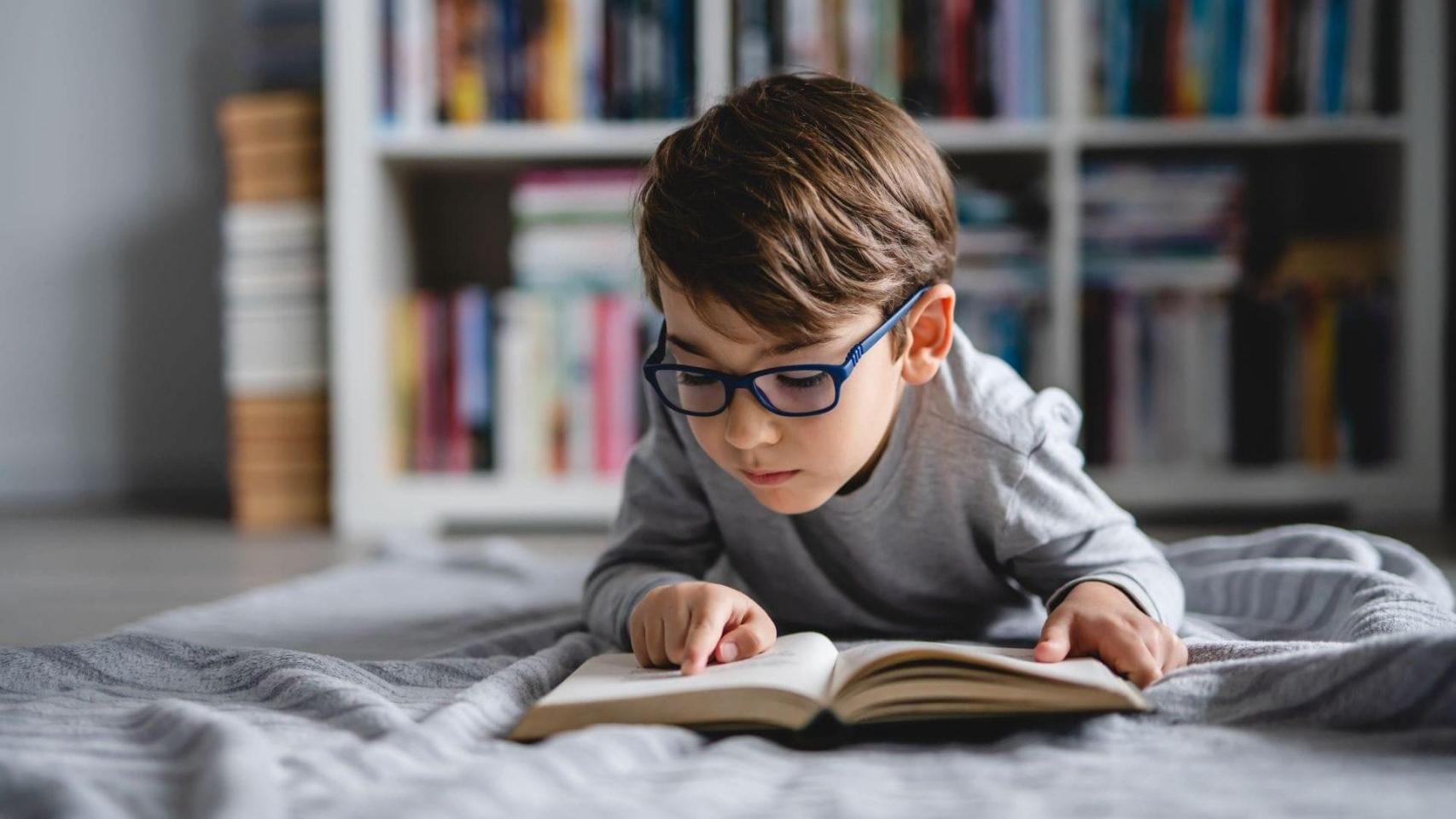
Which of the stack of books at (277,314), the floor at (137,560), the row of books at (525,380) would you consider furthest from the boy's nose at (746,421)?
the stack of books at (277,314)

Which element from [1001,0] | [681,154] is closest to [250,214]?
[1001,0]

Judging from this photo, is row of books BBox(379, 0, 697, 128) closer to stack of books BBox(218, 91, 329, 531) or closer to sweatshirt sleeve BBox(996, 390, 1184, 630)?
stack of books BBox(218, 91, 329, 531)

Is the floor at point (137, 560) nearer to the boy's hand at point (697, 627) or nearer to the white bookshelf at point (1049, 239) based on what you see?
the white bookshelf at point (1049, 239)

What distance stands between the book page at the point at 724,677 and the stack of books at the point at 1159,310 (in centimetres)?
135

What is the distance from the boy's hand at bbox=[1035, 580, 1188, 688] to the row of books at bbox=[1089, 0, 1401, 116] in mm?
1418

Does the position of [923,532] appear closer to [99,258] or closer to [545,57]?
[545,57]

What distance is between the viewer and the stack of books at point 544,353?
2.03 meters

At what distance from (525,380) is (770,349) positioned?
1314 mm

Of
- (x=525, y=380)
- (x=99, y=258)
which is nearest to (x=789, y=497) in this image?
(x=525, y=380)

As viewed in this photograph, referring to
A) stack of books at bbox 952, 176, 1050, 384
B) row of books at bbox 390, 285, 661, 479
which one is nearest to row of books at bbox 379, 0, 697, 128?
row of books at bbox 390, 285, 661, 479

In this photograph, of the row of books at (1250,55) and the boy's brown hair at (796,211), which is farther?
the row of books at (1250,55)

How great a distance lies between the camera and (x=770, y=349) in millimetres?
770

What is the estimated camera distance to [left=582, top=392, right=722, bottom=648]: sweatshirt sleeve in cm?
99

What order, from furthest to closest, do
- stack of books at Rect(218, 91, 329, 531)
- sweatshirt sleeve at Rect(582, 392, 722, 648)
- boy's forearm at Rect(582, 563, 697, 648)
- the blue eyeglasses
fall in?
stack of books at Rect(218, 91, 329, 531) < sweatshirt sleeve at Rect(582, 392, 722, 648) < boy's forearm at Rect(582, 563, 697, 648) < the blue eyeglasses
